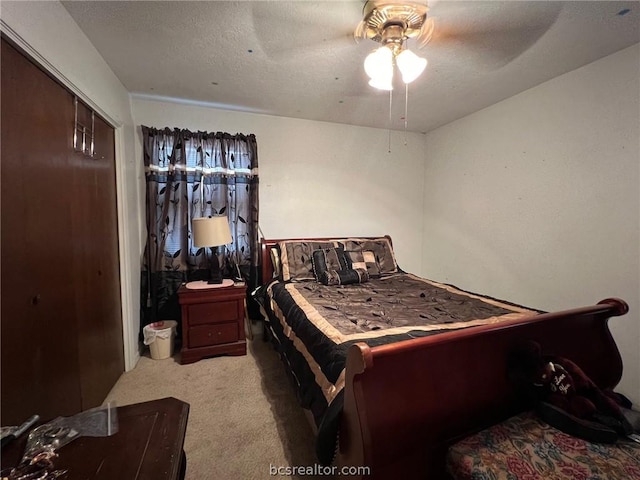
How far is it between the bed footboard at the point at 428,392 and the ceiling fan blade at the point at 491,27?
5.13 feet

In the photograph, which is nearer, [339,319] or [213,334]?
[339,319]

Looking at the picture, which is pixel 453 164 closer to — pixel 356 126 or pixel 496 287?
pixel 356 126

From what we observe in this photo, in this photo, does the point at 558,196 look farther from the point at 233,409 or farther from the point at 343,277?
the point at 233,409

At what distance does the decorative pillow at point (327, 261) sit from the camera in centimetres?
273

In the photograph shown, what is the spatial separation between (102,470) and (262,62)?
7.44ft

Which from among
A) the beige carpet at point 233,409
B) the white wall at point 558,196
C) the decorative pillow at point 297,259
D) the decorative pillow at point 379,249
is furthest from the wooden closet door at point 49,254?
the white wall at point 558,196

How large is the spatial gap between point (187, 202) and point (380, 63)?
6.81ft

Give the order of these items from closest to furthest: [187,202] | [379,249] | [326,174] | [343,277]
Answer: [343,277] < [187,202] < [379,249] < [326,174]

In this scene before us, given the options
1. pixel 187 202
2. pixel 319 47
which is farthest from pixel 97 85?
pixel 319 47

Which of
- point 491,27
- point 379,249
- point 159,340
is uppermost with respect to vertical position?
point 491,27

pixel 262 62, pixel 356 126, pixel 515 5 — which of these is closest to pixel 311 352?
pixel 262 62

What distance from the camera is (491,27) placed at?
1646mm

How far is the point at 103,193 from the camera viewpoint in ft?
6.48

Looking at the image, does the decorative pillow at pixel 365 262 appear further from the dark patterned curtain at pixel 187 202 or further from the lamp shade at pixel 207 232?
the lamp shade at pixel 207 232
